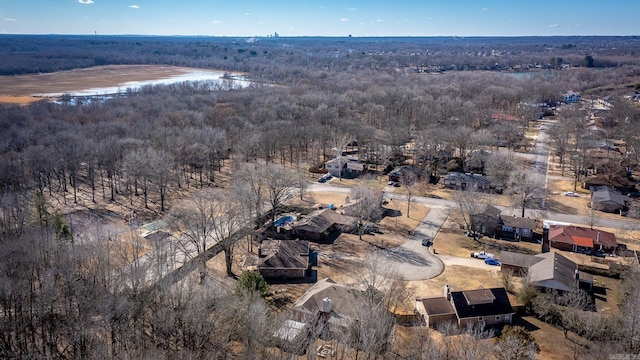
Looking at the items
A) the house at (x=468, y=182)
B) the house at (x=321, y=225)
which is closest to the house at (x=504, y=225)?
the house at (x=468, y=182)

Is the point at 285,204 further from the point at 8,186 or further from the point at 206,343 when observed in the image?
the point at 8,186

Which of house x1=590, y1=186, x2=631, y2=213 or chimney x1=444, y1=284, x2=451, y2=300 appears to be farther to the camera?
house x1=590, y1=186, x2=631, y2=213

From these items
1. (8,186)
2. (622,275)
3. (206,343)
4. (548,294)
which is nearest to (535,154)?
(622,275)

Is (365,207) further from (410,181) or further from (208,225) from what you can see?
(410,181)

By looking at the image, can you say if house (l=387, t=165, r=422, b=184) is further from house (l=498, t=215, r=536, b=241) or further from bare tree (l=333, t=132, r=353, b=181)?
house (l=498, t=215, r=536, b=241)

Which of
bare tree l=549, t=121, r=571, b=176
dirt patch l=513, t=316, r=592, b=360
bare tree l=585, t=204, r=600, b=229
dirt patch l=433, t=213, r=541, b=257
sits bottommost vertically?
dirt patch l=513, t=316, r=592, b=360

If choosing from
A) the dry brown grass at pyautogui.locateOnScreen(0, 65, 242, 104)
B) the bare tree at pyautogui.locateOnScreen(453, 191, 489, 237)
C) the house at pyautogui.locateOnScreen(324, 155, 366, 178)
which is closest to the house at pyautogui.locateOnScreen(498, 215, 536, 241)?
the bare tree at pyautogui.locateOnScreen(453, 191, 489, 237)

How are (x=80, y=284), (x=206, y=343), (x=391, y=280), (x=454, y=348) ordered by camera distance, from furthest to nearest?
(x=391, y=280) → (x=80, y=284) → (x=454, y=348) → (x=206, y=343)
